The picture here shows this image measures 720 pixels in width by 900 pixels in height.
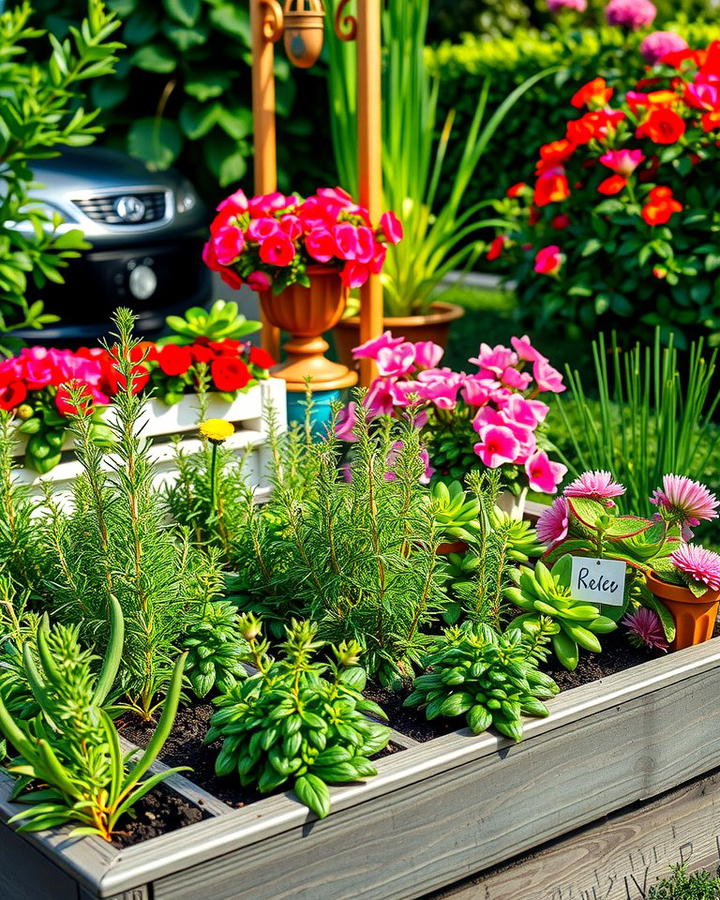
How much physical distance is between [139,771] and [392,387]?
130cm

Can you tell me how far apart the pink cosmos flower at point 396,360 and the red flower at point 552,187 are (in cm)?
216

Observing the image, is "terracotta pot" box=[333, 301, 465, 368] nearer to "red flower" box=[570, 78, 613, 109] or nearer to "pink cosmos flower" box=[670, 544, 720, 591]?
"red flower" box=[570, 78, 613, 109]

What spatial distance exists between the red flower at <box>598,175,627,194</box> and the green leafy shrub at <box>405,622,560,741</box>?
291cm

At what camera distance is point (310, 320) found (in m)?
3.72

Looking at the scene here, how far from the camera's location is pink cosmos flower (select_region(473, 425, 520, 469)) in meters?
2.60

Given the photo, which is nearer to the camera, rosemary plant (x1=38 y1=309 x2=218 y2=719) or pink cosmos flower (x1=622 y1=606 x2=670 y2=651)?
rosemary plant (x1=38 y1=309 x2=218 y2=719)

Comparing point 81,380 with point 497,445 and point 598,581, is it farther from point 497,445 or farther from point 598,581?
point 598,581

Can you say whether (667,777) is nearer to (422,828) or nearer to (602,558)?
(602,558)

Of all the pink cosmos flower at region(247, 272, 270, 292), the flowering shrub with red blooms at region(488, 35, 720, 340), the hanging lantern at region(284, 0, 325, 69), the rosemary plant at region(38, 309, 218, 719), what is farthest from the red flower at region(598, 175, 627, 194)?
the rosemary plant at region(38, 309, 218, 719)

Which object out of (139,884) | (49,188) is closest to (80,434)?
(139,884)

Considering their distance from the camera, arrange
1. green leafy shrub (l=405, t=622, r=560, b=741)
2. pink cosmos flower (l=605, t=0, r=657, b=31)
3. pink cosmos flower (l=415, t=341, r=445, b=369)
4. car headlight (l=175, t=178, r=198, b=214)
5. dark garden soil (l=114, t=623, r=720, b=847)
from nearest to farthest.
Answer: dark garden soil (l=114, t=623, r=720, b=847) < green leafy shrub (l=405, t=622, r=560, b=741) < pink cosmos flower (l=415, t=341, r=445, b=369) < car headlight (l=175, t=178, r=198, b=214) < pink cosmos flower (l=605, t=0, r=657, b=31)

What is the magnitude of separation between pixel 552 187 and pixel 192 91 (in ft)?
6.50

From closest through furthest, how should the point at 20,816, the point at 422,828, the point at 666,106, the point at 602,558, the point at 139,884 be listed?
1. the point at 139,884
2. the point at 20,816
3. the point at 422,828
4. the point at 602,558
5. the point at 666,106

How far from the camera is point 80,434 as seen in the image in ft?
6.34
